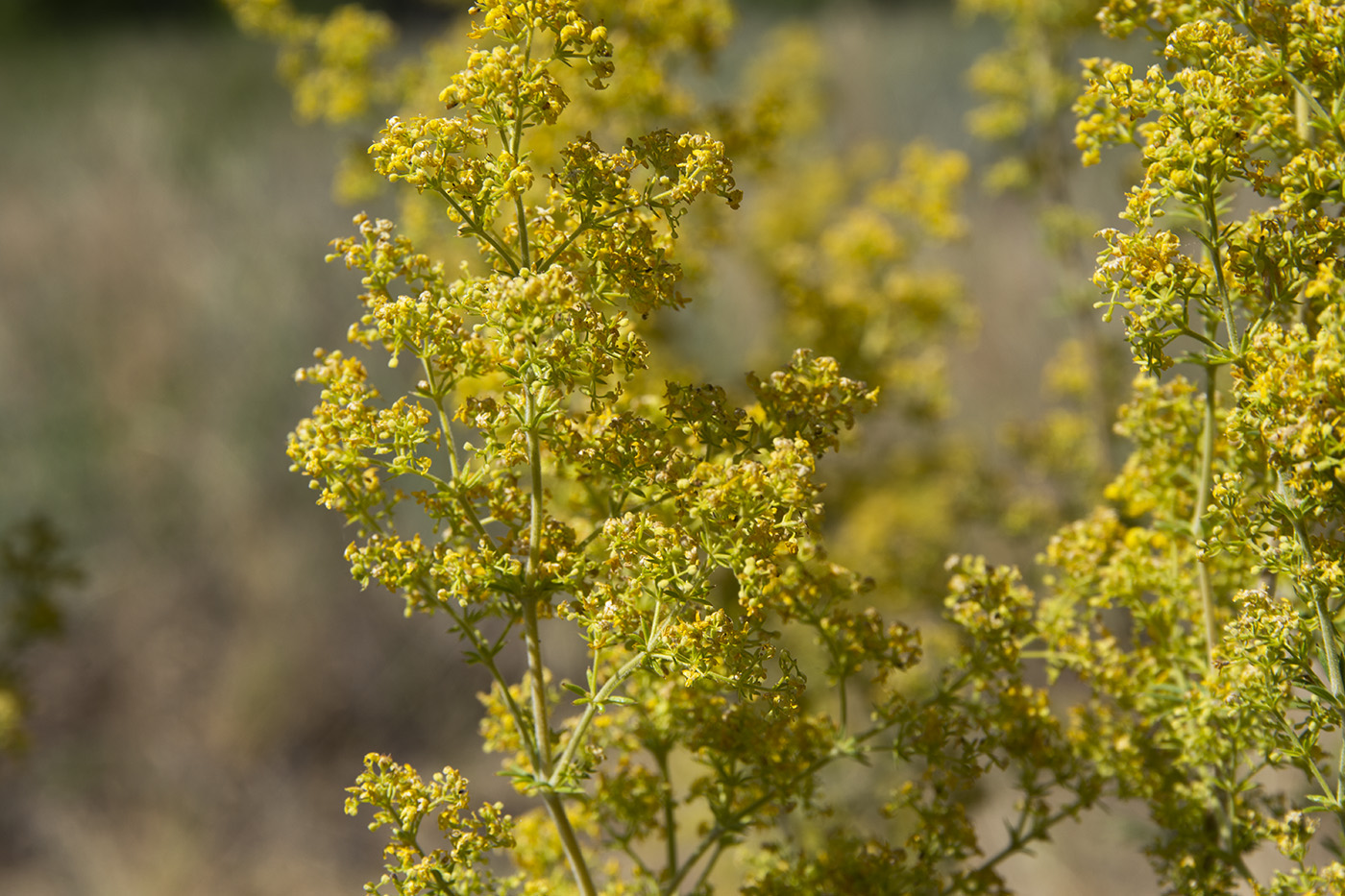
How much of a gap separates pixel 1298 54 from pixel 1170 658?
88cm

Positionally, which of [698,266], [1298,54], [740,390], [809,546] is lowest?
[809,546]

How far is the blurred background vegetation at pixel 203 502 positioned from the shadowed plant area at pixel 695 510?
0.12ft

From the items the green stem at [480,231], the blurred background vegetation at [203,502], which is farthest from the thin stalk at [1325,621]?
the blurred background vegetation at [203,502]

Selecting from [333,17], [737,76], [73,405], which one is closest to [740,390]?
[333,17]

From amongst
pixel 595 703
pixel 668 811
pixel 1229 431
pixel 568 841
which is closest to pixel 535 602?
pixel 595 703

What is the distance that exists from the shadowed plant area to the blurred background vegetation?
0.04m

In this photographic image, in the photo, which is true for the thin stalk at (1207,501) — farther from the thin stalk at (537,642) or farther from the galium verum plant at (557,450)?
the thin stalk at (537,642)

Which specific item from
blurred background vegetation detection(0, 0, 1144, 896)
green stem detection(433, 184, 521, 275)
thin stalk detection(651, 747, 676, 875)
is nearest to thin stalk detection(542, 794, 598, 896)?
thin stalk detection(651, 747, 676, 875)

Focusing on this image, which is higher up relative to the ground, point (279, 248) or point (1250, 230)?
point (279, 248)

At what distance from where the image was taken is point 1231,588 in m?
1.69

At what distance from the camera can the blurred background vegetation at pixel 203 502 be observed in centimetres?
523

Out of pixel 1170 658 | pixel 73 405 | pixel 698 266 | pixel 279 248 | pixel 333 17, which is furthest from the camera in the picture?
pixel 279 248

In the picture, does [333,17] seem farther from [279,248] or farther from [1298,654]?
[279,248]

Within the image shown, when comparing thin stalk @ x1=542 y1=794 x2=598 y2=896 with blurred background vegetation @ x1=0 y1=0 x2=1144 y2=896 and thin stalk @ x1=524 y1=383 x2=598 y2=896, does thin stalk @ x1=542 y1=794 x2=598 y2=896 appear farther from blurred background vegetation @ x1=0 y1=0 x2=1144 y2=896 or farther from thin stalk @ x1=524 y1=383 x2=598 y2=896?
blurred background vegetation @ x1=0 y1=0 x2=1144 y2=896
